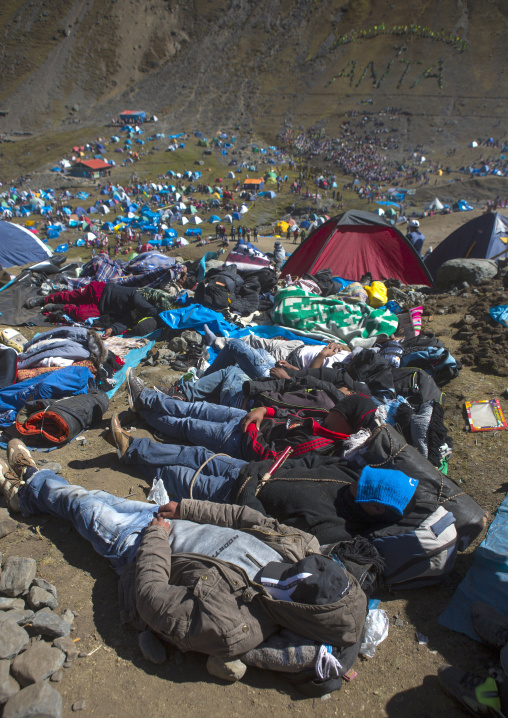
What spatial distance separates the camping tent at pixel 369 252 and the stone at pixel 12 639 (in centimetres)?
808

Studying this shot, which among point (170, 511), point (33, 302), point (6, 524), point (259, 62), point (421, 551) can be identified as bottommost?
point (33, 302)

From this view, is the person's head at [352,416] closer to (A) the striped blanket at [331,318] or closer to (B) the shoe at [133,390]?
(B) the shoe at [133,390]

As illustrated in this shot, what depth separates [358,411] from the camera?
3676 mm

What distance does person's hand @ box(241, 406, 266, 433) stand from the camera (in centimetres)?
389

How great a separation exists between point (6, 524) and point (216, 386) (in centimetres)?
236

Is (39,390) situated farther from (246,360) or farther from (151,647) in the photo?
(151,647)

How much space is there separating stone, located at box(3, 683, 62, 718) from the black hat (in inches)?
44.9

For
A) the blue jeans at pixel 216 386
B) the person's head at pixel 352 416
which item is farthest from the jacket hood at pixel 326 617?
the blue jeans at pixel 216 386

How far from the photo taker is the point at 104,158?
35.7 metres

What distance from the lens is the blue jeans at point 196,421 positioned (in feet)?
12.9

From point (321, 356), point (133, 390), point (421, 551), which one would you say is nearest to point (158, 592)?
point (421, 551)

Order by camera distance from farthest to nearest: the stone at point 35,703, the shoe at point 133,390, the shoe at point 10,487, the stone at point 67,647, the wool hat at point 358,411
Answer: the shoe at point 133,390 → the wool hat at point 358,411 → the shoe at point 10,487 → the stone at point 67,647 → the stone at point 35,703

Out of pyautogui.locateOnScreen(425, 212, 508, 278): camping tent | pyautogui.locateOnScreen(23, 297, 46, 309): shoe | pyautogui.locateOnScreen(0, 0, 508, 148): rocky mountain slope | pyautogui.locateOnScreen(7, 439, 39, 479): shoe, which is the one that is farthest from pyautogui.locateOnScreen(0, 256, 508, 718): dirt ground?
pyautogui.locateOnScreen(0, 0, 508, 148): rocky mountain slope

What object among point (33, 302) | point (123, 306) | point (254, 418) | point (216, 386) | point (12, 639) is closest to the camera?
point (12, 639)
